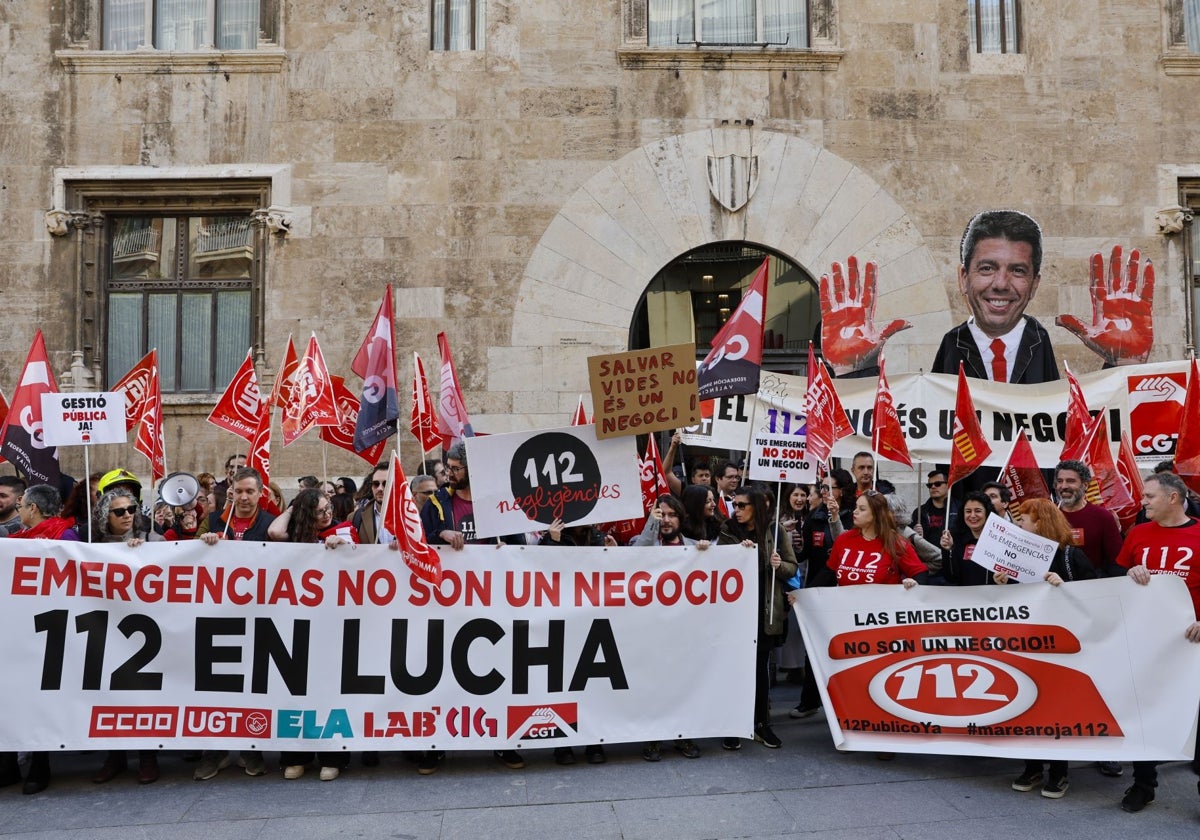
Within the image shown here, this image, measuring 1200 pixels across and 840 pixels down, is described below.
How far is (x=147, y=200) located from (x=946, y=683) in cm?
1134

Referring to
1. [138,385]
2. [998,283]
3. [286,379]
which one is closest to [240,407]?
[286,379]

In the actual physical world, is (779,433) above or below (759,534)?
above

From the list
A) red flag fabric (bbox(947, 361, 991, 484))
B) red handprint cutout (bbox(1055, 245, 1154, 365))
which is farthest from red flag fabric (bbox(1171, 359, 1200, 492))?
red handprint cutout (bbox(1055, 245, 1154, 365))

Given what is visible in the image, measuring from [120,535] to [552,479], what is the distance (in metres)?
2.96

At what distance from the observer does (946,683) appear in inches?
280

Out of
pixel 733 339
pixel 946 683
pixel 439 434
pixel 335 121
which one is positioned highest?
pixel 335 121

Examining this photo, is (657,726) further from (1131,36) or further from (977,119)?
(1131,36)

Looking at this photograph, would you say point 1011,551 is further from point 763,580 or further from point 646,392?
point 646,392

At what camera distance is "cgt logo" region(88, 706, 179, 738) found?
6.89m

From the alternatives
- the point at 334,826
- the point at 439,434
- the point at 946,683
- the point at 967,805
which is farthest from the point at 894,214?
the point at 334,826

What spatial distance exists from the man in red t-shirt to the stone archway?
6.76 meters

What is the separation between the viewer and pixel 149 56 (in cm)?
1364

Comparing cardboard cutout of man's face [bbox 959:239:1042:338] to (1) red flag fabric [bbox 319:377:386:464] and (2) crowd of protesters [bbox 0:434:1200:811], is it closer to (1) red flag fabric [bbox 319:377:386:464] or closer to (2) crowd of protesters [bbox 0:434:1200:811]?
(2) crowd of protesters [bbox 0:434:1200:811]

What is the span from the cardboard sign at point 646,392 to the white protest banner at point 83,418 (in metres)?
3.57
